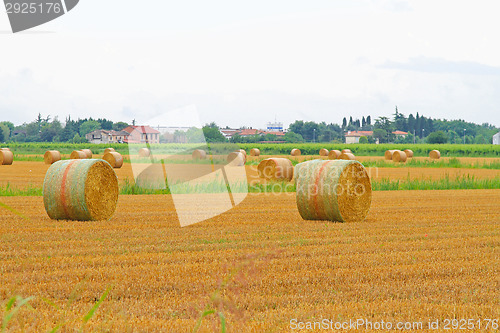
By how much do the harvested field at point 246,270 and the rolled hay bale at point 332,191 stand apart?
535mm

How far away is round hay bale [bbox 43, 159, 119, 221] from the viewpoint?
13.8 meters

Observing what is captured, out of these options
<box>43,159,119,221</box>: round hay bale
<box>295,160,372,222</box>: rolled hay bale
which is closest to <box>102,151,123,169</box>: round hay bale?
<box>43,159,119,221</box>: round hay bale

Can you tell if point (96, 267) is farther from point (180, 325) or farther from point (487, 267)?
point (487, 267)

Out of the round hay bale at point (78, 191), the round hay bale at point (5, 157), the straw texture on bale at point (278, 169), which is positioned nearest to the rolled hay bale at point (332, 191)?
the round hay bale at point (78, 191)

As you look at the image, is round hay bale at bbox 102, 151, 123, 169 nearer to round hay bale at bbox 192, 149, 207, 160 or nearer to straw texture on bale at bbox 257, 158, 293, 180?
round hay bale at bbox 192, 149, 207, 160

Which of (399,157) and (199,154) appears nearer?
(199,154)

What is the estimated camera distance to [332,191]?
46.2 feet

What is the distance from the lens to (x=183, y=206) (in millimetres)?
17859

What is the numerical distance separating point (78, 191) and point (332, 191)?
18.3 feet

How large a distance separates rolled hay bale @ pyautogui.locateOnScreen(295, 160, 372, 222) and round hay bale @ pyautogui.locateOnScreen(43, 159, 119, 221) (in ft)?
14.7

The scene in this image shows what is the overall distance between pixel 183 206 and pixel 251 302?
11072 mm

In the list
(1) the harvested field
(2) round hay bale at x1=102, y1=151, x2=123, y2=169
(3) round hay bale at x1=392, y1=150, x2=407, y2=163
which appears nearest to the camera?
(1) the harvested field

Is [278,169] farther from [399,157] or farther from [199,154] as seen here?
[399,157]

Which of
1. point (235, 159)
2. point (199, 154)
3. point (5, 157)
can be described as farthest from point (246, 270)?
point (5, 157)
